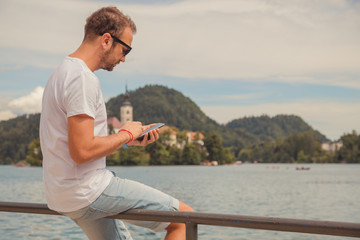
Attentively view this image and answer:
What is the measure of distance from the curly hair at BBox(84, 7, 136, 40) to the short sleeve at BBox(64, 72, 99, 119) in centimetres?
24

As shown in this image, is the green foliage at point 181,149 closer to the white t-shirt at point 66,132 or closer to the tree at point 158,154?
the tree at point 158,154

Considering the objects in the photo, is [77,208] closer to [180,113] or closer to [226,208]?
[226,208]

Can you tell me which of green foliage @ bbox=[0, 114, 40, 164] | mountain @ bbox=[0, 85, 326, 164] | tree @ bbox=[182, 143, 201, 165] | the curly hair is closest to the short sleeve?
the curly hair

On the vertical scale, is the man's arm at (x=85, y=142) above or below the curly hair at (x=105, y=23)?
below

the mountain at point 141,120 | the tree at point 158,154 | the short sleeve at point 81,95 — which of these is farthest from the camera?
the mountain at point 141,120

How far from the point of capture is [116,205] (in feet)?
7.14

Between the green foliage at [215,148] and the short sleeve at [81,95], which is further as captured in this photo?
the green foliage at [215,148]

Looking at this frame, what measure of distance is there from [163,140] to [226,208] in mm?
87432

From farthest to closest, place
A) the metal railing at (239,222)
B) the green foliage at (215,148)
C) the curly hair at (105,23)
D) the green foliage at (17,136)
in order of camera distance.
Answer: the green foliage at (17,136)
the green foliage at (215,148)
the curly hair at (105,23)
the metal railing at (239,222)

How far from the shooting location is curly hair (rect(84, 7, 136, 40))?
2109 mm

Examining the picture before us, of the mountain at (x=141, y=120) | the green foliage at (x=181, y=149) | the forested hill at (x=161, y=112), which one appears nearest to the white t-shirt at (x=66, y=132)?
the green foliage at (x=181, y=149)

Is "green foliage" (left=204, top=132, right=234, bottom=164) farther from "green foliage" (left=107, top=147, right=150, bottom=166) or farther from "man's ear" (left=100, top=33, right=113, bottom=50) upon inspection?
"man's ear" (left=100, top=33, right=113, bottom=50)

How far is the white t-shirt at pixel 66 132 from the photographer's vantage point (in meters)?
1.97

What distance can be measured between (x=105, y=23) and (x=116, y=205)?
862 mm
